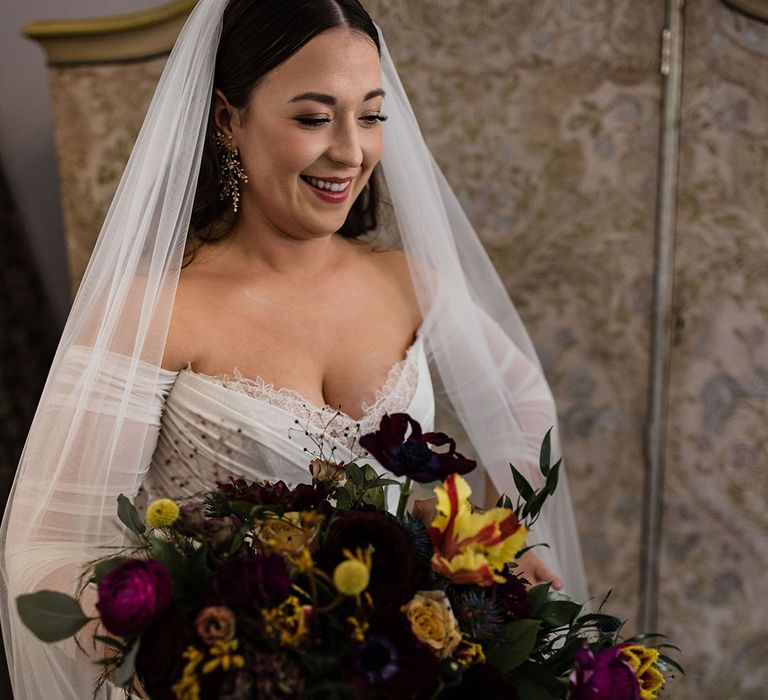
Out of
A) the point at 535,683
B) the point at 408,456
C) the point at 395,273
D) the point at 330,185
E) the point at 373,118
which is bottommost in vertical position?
the point at 535,683

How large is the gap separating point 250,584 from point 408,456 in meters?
0.19

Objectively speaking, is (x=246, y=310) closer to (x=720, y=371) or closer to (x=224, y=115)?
(x=224, y=115)

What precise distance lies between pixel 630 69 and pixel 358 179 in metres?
Answer: 0.76

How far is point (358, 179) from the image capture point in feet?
4.52

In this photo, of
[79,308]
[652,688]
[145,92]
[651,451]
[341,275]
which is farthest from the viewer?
[651,451]

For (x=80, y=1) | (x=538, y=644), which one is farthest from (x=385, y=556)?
(x=80, y=1)

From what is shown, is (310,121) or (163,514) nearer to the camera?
(163,514)

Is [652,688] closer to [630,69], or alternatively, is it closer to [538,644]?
[538,644]

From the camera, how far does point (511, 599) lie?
0.87m

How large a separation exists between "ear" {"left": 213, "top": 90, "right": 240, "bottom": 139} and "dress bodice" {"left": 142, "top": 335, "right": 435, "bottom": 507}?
38cm

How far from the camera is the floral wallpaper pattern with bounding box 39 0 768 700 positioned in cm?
176

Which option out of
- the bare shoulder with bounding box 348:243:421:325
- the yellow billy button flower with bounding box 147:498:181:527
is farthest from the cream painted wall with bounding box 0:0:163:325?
the yellow billy button flower with bounding box 147:498:181:527

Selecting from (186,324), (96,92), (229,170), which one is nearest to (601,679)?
(186,324)

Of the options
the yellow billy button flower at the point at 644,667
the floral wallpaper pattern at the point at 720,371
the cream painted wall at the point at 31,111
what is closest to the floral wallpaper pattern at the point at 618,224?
the floral wallpaper pattern at the point at 720,371
